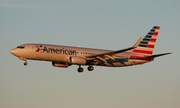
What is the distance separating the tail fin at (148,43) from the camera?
101312mm

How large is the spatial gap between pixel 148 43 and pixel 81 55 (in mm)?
17744

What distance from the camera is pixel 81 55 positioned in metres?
92.8

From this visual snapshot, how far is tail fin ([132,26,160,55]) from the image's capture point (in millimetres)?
101312

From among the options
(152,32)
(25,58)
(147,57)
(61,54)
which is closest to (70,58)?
(61,54)

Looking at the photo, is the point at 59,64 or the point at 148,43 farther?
the point at 148,43

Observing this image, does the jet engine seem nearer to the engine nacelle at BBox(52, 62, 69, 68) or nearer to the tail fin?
the engine nacelle at BBox(52, 62, 69, 68)

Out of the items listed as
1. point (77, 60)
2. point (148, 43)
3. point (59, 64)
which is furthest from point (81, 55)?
point (148, 43)

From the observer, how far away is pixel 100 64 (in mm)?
95500

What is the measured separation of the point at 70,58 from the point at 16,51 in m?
9.92

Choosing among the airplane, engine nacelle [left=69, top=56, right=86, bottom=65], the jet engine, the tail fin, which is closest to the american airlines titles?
the airplane

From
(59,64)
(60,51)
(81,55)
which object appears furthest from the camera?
(59,64)

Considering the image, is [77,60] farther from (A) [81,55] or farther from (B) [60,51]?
(B) [60,51]

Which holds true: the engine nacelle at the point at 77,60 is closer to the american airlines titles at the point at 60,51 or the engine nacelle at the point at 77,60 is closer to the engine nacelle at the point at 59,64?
the american airlines titles at the point at 60,51

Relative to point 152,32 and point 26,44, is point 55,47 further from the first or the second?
point 152,32
